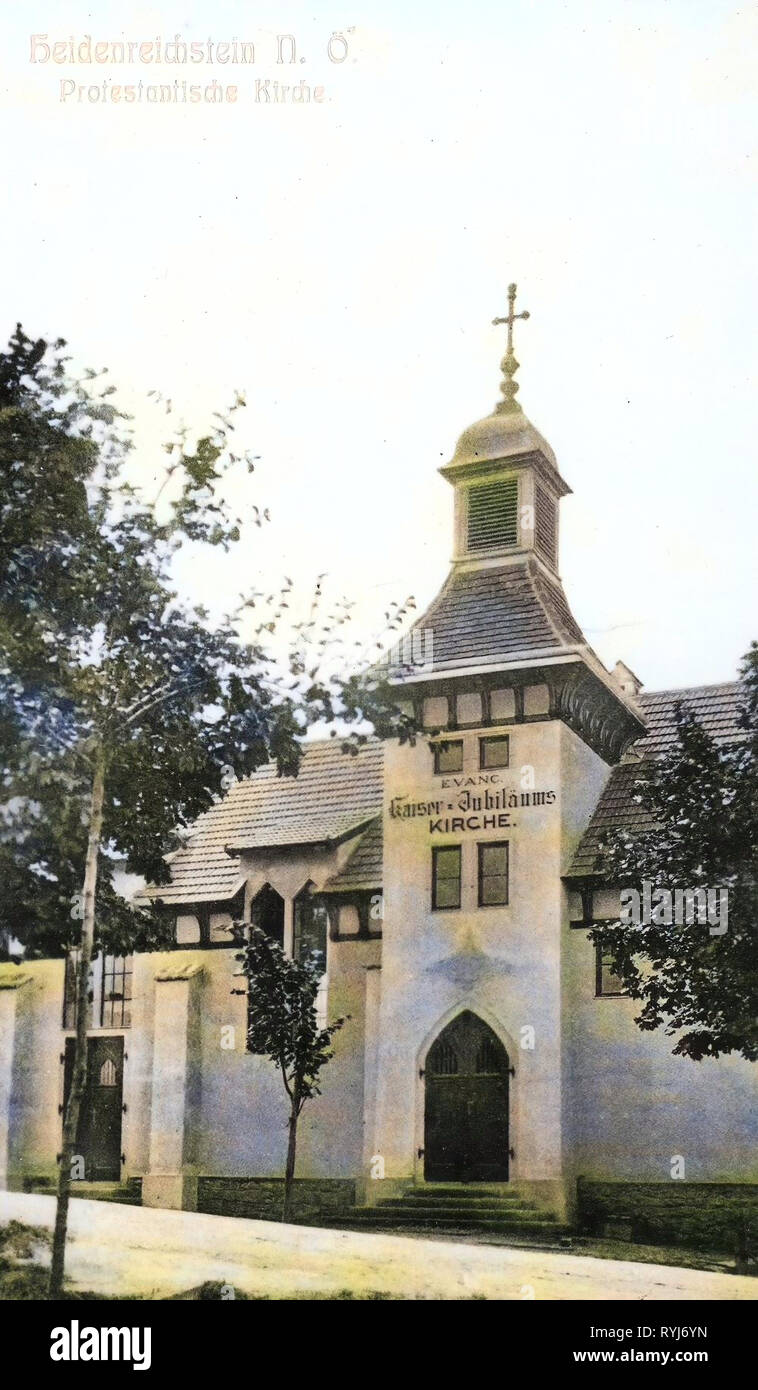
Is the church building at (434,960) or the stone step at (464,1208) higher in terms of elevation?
the church building at (434,960)

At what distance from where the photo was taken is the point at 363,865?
10086mm

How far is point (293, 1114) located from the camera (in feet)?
31.8

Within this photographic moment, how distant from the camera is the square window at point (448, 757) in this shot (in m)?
9.87

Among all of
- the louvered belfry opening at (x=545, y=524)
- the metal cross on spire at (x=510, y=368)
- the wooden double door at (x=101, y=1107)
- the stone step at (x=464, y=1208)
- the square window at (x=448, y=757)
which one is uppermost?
the metal cross on spire at (x=510, y=368)

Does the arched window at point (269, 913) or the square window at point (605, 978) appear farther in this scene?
the arched window at point (269, 913)

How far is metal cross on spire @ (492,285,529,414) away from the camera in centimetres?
982

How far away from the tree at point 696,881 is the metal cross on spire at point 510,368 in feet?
7.13

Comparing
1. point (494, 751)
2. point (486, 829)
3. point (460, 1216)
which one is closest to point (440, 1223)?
point (460, 1216)

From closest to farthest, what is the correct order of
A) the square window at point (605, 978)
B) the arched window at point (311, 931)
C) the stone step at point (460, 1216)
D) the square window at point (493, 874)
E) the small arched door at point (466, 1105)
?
the stone step at point (460, 1216), the square window at point (605, 978), the small arched door at point (466, 1105), the square window at point (493, 874), the arched window at point (311, 931)

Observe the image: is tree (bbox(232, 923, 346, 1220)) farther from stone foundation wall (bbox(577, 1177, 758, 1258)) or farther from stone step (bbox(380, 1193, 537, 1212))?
stone foundation wall (bbox(577, 1177, 758, 1258))

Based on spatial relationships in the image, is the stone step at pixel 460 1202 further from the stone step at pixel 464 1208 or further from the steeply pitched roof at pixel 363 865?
the steeply pitched roof at pixel 363 865

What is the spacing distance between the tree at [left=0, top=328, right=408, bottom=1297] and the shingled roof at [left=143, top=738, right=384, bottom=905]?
0.11 metres

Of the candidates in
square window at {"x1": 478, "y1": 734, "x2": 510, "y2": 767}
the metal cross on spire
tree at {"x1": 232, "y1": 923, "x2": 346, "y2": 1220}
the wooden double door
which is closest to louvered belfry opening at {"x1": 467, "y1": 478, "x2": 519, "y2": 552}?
the metal cross on spire

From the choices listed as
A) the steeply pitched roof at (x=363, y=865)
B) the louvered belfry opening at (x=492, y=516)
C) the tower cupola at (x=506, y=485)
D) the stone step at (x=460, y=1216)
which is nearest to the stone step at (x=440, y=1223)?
the stone step at (x=460, y=1216)
